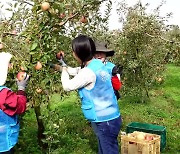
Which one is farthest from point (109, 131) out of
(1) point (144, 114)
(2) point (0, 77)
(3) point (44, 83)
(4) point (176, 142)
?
(1) point (144, 114)

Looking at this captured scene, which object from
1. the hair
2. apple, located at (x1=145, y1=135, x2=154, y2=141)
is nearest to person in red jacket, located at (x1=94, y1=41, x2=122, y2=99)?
the hair

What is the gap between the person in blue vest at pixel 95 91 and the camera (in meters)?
3.56

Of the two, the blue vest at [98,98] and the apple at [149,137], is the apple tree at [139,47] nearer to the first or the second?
the apple at [149,137]

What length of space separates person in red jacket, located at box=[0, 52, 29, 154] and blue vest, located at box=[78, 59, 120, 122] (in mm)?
695

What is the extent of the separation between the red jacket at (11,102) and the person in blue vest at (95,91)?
0.54 meters

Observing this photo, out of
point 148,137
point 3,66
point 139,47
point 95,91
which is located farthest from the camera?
point 139,47

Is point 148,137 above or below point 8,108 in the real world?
below

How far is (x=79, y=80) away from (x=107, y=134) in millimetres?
646

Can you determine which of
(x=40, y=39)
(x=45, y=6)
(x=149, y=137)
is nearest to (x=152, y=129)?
(x=149, y=137)

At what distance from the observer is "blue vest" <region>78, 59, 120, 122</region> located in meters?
3.62

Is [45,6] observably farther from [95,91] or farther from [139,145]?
[139,145]

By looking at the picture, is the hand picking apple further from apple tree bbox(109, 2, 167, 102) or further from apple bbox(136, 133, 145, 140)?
apple tree bbox(109, 2, 167, 102)

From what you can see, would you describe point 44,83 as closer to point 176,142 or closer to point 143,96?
point 176,142

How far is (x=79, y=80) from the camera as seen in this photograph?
351 centimetres
